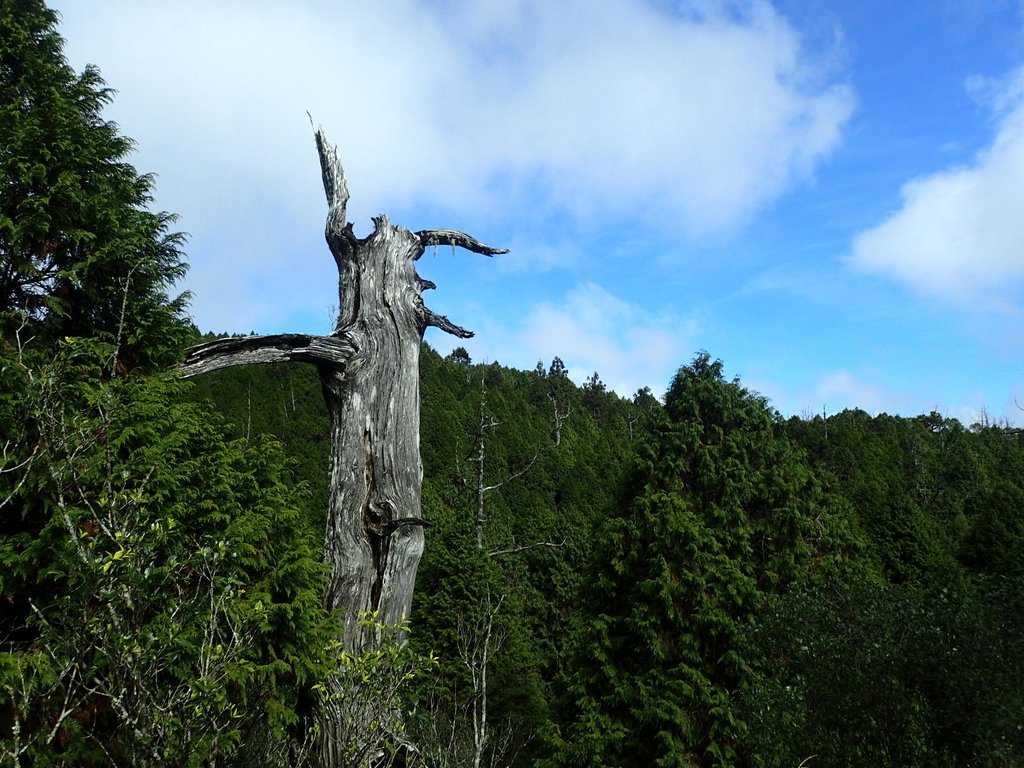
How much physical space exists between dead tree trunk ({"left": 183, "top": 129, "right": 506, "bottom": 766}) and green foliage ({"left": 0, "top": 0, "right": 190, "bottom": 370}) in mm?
1909

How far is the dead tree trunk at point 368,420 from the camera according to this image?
12.7 ft

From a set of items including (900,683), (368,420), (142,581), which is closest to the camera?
(142,581)

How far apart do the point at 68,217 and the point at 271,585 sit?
4.12m

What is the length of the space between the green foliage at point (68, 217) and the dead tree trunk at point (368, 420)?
1.91m

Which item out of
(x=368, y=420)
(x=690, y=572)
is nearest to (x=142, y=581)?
(x=368, y=420)

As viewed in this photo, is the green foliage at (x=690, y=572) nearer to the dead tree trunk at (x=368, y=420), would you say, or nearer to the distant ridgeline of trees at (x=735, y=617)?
the distant ridgeline of trees at (x=735, y=617)

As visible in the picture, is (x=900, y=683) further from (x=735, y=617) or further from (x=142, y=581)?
(x=142, y=581)

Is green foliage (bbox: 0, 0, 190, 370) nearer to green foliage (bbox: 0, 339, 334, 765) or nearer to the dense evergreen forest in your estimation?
the dense evergreen forest

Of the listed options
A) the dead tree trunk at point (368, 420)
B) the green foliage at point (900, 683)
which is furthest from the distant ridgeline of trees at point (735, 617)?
the dead tree trunk at point (368, 420)

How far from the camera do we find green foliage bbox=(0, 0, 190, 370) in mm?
5414

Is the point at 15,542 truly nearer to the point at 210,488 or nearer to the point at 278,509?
the point at 210,488

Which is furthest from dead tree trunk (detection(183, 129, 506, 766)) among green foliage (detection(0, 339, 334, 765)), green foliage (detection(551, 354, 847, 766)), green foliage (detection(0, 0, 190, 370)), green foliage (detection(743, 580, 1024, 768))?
green foliage (detection(551, 354, 847, 766))

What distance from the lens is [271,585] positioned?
7426mm

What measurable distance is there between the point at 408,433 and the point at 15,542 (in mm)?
3166
